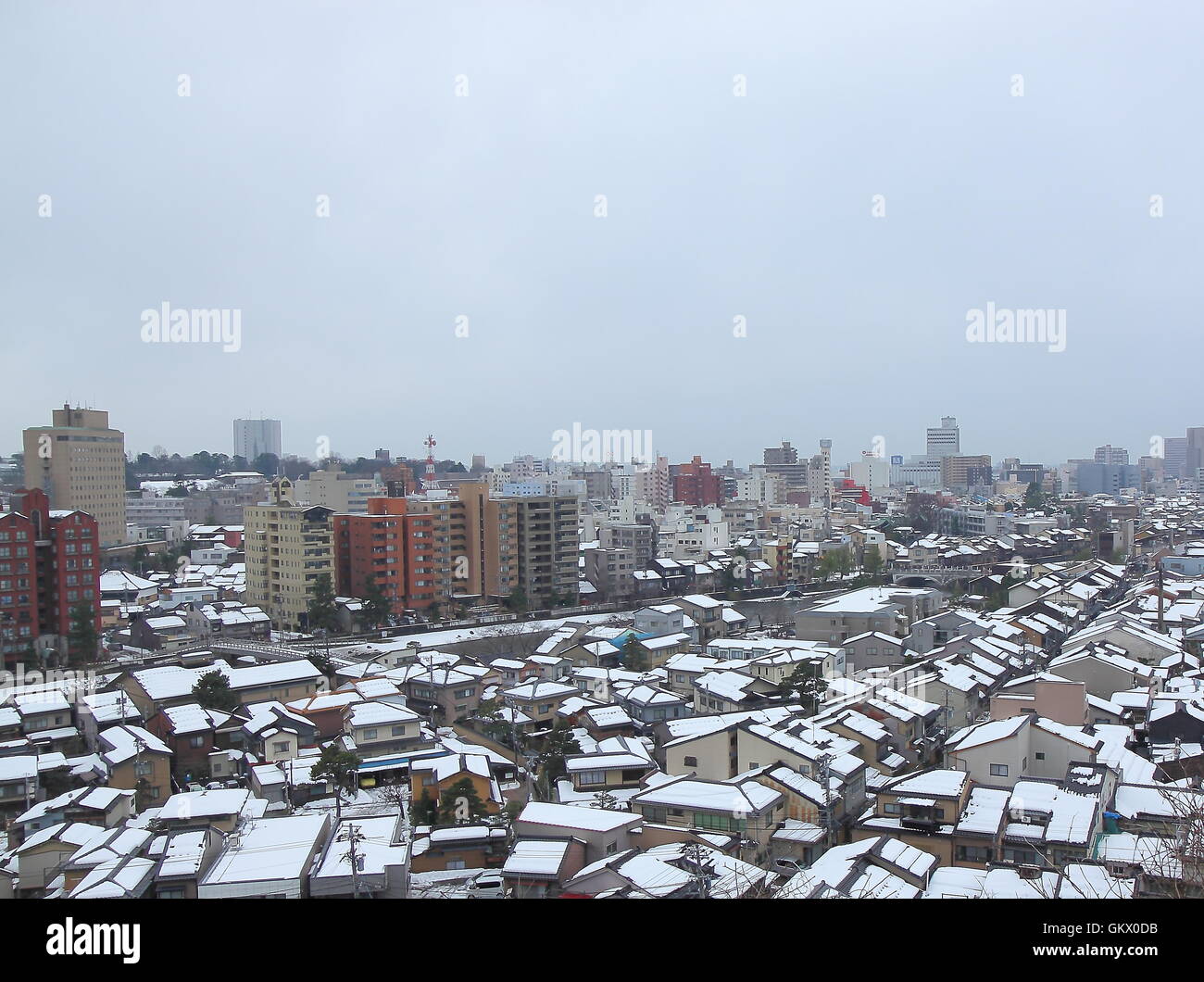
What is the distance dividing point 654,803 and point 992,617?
689 cm

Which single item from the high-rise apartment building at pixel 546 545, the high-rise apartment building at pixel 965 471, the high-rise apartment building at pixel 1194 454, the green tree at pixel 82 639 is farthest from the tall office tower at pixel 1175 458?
the green tree at pixel 82 639

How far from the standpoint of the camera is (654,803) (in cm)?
446

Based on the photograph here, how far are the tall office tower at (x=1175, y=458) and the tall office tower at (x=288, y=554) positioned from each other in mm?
34644

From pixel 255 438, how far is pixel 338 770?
27097 millimetres

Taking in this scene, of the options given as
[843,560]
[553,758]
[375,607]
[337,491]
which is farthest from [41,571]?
[843,560]

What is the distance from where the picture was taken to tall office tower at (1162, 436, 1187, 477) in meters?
34.9

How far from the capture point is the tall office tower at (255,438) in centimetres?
2989

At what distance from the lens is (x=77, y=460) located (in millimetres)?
15148

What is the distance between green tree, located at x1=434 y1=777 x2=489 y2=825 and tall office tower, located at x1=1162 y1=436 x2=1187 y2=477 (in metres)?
37.6

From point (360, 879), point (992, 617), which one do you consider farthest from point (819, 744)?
point (992, 617)

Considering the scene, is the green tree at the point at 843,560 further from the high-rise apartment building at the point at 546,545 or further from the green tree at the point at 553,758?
the green tree at the point at 553,758

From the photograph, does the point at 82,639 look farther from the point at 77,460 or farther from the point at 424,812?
the point at 77,460

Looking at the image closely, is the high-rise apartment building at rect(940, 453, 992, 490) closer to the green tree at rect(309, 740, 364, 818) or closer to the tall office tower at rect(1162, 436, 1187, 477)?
the tall office tower at rect(1162, 436, 1187, 477)
